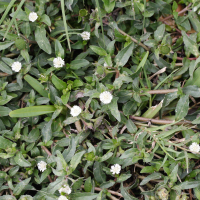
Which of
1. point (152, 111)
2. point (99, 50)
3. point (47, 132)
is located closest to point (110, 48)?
point (99, 50)

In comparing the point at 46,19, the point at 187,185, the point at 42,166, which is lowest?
the point at 187,185

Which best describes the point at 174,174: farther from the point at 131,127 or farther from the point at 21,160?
the point at 21,160

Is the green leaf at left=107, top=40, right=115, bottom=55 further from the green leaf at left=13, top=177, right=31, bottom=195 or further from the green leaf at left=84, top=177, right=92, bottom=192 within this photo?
the green leaf at left=13, top=177, right=31, bottom=195

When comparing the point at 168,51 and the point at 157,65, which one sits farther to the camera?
the point at 157,65

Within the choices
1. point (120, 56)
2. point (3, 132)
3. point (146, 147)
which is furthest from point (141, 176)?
point (3, 132)

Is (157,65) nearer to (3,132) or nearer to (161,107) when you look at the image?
(161,107)

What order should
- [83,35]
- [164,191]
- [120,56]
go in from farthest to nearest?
[83,35]
[120,56]
[164,191]

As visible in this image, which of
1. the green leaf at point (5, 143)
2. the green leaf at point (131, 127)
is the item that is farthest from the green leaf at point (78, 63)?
the green leaf at point (5, 143)
